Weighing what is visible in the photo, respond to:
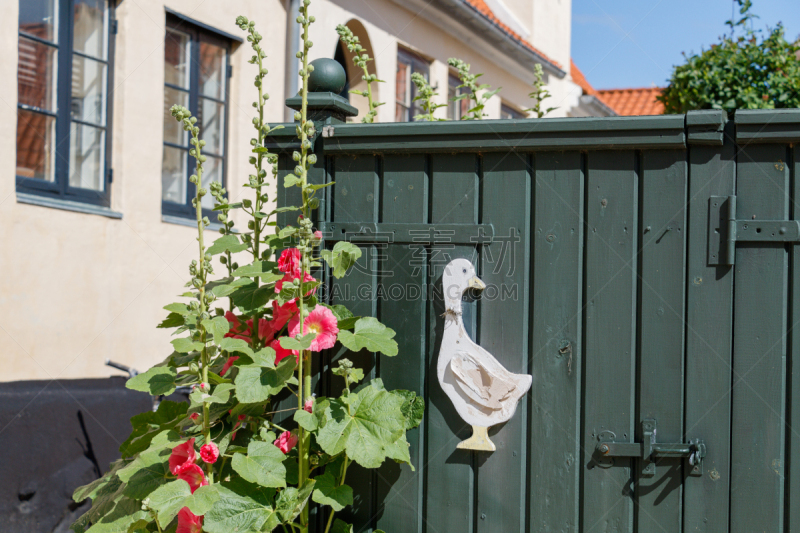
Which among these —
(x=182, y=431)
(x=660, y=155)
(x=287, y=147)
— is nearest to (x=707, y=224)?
(x=660, y=155)

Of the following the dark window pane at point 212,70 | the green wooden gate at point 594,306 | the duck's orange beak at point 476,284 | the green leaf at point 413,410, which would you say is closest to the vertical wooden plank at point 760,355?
the green wooden gate at point 594,306

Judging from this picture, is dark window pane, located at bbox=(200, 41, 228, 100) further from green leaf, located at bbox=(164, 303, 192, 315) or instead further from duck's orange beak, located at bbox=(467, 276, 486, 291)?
duck's orange beak, located at bbox=(467, 276, 486, 291)

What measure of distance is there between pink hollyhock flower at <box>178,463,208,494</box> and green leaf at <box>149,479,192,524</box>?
72 mm

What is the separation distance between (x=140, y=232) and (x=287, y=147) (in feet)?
10.1

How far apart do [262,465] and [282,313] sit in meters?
0.48

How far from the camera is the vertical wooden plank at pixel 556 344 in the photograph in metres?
2.02

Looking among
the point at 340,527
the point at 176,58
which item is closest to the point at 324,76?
the point at 340,527

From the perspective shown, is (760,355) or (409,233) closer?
(760,355)

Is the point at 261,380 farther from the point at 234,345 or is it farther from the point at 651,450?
the point at 651,450

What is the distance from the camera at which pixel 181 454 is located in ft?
6.31

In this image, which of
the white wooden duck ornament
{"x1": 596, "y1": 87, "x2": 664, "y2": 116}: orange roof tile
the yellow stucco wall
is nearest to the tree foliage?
the yellow stucco wall

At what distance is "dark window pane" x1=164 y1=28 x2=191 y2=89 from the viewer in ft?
17.3

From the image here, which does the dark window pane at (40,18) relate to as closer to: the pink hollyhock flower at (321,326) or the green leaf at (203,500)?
the pink hollyhock flower at (321,326)

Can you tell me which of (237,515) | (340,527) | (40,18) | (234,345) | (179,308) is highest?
(40,18)
